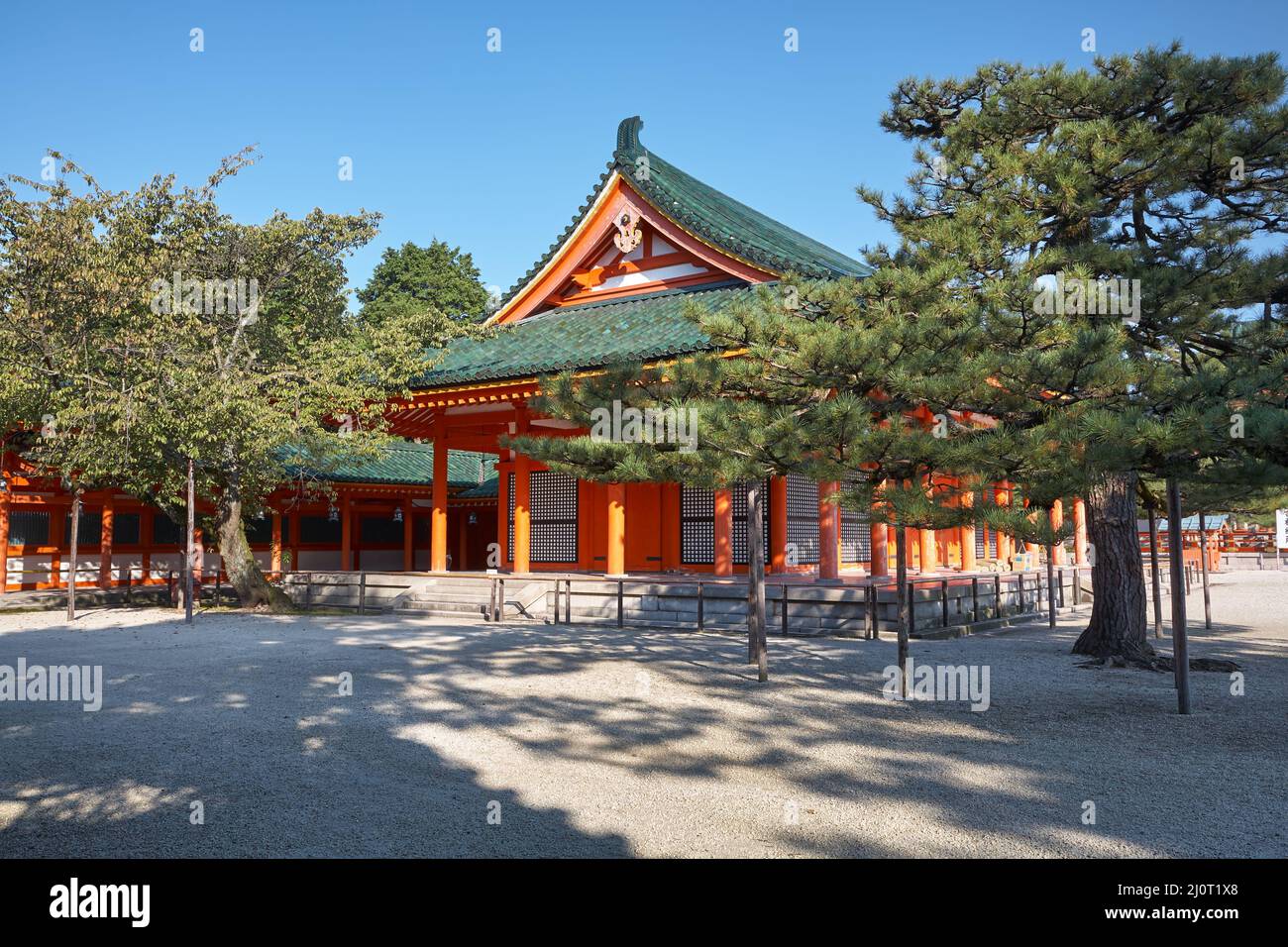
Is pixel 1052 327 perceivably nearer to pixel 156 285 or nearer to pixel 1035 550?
pixel 156 285

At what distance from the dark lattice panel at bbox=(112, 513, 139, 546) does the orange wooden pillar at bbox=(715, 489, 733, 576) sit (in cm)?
1660

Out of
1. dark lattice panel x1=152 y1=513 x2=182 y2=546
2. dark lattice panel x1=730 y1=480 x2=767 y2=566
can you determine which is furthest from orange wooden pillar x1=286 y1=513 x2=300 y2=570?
dark lattice panel x1=730 y1=480 x2=767 y2=566

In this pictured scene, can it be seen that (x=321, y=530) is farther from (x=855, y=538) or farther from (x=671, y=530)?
(x=855, y=538)

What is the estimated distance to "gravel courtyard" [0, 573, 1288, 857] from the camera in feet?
16.5

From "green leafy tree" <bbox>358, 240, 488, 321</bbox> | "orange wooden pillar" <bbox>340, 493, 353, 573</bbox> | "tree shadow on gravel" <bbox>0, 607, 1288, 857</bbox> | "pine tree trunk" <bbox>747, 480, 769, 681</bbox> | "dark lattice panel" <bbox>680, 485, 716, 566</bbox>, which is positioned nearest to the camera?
"tree shadow on gravel" <bbox>0, 607, 1288, 857</bbox>

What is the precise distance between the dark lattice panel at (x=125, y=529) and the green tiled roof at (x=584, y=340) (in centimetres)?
1164

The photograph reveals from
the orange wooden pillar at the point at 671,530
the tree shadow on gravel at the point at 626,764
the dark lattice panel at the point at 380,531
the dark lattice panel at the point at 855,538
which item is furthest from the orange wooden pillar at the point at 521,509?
the dark lattice panel at the point at 380,531

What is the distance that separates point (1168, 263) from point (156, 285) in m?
17.2

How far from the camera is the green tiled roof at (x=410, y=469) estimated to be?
26375 mm

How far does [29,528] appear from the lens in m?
22.9

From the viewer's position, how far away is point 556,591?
54.2ft

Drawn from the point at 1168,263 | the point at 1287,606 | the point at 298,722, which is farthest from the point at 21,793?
the point at 1287,606

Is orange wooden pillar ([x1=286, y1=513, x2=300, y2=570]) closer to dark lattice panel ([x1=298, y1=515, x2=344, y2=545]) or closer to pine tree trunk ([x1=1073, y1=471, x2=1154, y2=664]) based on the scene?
dark lattice panel ([x1=298, y1=515, x2=344, y2=545])

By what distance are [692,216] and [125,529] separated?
17.9 m
